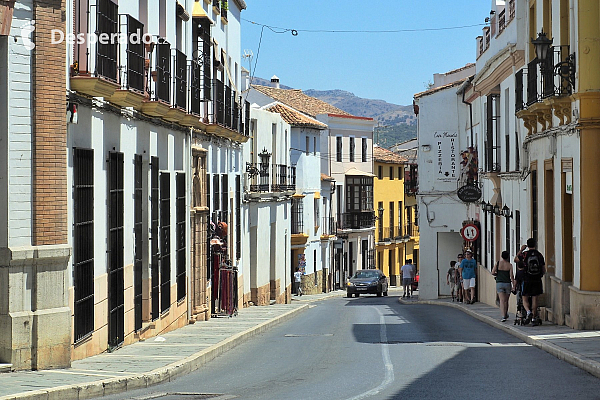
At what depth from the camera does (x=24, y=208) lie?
11562 mm

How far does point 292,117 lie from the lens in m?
52.2

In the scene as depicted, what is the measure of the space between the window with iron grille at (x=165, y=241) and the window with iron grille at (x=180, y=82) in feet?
5.08

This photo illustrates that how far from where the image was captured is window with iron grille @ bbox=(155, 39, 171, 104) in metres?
17.0

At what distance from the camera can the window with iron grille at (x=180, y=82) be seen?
18.4 metres

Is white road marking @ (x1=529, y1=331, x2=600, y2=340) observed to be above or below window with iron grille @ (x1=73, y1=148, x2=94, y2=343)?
below

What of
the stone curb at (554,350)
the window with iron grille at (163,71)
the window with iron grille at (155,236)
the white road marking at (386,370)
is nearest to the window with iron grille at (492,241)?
the stone curb at (554,350)

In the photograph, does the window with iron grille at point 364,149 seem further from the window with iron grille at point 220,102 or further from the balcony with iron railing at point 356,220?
the window with iron grille at point 220,102

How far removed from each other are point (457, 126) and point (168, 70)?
24146 mm

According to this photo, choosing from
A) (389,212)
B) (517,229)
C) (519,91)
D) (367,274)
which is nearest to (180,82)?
(519,91)

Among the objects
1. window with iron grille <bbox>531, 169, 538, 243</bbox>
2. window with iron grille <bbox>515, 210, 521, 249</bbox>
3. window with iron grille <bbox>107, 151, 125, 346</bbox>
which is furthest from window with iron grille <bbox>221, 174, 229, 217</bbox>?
window with iron grille <bbox>107, 151, 125, 346</bbox>

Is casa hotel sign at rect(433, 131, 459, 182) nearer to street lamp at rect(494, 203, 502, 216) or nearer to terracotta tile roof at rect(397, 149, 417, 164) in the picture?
street lamp at rect(494, 203, 502, 216)

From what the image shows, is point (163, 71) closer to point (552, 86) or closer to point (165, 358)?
point (165, 358)

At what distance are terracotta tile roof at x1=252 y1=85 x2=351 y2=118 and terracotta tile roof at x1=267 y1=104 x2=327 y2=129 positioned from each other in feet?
→ 6.34

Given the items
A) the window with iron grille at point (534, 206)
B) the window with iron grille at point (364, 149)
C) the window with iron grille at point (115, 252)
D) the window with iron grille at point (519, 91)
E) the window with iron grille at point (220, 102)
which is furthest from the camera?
Answer: the window with iron grille at point (364, 149)
